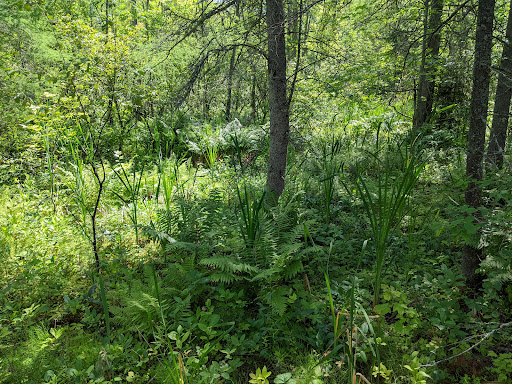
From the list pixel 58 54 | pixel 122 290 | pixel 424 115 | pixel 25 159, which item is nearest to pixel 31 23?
pixel 58 54

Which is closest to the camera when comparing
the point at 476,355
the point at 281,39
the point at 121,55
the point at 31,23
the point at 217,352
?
the point at 476,355

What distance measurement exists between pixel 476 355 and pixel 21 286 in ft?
11.8

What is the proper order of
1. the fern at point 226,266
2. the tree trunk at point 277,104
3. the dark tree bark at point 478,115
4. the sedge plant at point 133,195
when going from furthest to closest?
the sedge plant at point 133,195, the tree trunk at point 277,104, the fern at point 226,266, the dark tree bark at point 478,115

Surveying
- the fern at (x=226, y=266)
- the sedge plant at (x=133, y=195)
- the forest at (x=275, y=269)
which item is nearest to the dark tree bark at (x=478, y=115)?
the forest at (x=275, y=269)

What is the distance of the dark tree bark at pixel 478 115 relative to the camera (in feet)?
6.93

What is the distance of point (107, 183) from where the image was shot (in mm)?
5008

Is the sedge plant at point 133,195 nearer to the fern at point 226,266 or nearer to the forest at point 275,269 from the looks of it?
the forest at point 275,269

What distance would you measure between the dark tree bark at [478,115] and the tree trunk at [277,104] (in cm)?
Answer: 165

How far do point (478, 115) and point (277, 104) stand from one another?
73.4 inches

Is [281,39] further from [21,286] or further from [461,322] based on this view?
[21,286]

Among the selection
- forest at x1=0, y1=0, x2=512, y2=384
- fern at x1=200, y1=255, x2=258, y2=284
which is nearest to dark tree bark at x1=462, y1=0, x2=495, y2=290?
forest at x1=0, y1=0, x2=512, y2=384

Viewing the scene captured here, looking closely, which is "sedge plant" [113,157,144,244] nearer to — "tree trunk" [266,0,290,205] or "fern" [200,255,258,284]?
"fern" [200,255,258,284]

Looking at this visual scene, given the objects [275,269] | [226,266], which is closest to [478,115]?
[275,269]

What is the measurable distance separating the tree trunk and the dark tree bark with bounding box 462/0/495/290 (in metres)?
Answer: 1.65
